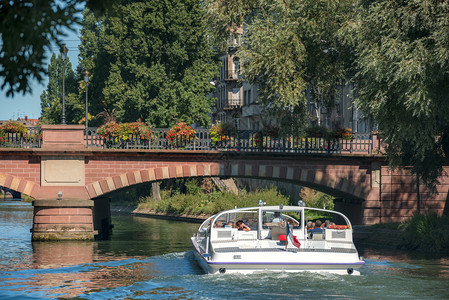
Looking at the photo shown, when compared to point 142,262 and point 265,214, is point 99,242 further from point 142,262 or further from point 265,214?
point 265,214

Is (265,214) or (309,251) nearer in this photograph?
(309,251)

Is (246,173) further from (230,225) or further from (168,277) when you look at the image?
(168,277)

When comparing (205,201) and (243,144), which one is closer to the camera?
(243,144)

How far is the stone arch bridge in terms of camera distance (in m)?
37.3

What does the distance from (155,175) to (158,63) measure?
75.5 feet

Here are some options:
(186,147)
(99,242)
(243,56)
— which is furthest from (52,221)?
(243,56)

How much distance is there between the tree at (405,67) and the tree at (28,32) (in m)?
15.6

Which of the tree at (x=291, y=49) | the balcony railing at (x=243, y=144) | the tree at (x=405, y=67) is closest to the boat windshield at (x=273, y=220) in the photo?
the tree at (x=405, y=67)

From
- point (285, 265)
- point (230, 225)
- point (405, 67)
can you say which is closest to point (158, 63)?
point (230, 225)

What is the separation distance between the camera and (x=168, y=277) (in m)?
24.4

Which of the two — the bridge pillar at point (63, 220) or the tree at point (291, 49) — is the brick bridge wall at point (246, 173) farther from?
the tree at point (291, 49)

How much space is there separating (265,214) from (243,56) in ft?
35.3

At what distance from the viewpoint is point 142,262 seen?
29.3 meters

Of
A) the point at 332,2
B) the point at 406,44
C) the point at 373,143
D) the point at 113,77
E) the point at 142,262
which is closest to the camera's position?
the point at 406,44
